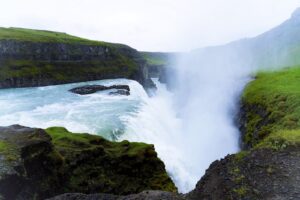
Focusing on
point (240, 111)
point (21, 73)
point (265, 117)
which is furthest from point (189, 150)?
point (21, 73)

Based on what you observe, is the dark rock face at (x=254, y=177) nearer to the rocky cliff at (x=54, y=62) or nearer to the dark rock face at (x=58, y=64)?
the rocky cliff at (x=54, y=62)

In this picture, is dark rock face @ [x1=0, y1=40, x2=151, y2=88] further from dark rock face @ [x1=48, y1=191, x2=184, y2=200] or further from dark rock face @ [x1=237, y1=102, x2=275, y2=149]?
dark rock face @ [x1=48, y1=191, x2=184, y2=200]

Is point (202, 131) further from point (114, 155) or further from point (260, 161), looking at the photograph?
point (260, 161)

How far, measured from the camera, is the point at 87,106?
1939 inches

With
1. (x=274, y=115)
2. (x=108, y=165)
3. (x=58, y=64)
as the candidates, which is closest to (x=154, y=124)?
(x=274, y=115)

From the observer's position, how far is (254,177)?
50.7ft

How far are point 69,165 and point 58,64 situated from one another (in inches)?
3160

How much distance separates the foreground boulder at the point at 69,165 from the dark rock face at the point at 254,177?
9.00m

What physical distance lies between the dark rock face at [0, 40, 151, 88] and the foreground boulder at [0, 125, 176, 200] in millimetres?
62857

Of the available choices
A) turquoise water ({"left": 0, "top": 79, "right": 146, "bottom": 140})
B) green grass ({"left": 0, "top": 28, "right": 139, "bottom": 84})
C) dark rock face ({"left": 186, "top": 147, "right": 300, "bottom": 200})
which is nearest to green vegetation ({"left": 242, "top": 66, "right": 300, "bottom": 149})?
dark rock face ({"left": 186, "top": 147, "right": 300, "bottom": 200})

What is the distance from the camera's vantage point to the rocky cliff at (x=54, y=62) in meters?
86.7

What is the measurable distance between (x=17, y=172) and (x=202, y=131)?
3905 cm

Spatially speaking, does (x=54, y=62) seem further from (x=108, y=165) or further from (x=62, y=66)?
(x=108, y=165)

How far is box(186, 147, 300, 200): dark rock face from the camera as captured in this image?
14406mm
